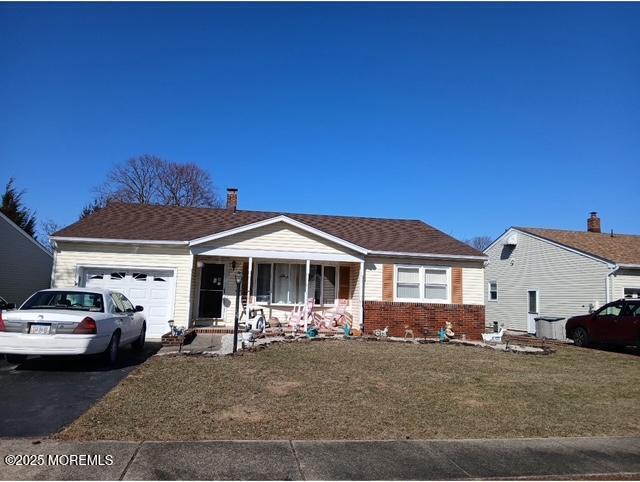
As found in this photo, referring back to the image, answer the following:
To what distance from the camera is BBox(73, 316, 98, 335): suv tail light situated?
28.9 feet

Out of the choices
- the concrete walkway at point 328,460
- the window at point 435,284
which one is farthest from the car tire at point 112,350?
the window at point 435,284

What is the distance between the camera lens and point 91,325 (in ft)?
29.3

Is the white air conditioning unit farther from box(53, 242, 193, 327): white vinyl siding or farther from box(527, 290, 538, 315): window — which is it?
box(53, 242, 193, 327): white vinyl siding

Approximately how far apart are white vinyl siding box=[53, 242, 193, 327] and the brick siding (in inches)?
248

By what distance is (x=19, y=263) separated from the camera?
73.2ft

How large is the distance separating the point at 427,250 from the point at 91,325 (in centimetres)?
1241

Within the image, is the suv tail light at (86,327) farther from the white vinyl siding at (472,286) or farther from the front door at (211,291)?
the white vinyl siding at (472,286)

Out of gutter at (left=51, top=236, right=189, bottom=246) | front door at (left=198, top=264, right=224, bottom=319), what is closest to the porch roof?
gutter at (left=51, top=236, right=189, bottom=246)

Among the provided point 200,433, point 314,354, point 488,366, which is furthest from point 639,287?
point 200,433

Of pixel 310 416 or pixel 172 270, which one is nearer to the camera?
pixel 310 416

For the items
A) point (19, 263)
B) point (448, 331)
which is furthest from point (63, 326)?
point (19, 263)

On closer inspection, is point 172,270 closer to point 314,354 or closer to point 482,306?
point 314,354

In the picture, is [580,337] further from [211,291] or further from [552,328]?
[211,291]

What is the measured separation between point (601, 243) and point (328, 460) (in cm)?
2402
